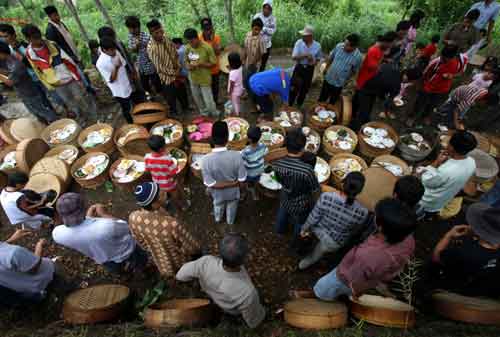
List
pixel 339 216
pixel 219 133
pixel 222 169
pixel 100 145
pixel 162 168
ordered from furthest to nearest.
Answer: pixel 100 145
pixel 162 168
pixel 222 169
pixel 219 133
pixel 339 216

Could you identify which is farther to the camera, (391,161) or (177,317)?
(391,161)

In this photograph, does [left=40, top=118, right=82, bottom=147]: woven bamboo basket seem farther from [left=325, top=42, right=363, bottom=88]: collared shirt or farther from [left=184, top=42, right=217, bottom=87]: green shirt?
[left=325, top=42, right=363, bottom=88]: collared shirt

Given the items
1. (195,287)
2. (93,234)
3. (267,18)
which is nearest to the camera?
(93,234)

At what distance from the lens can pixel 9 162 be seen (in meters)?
5.56

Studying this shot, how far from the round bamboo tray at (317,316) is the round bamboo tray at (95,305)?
6.51ft

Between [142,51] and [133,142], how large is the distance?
2370 millimetres

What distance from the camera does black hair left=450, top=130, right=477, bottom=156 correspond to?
3.31m

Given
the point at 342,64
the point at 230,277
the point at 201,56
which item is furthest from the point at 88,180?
the point at 342,64

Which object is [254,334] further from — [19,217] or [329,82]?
[329,82]

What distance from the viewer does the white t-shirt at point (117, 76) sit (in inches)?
209

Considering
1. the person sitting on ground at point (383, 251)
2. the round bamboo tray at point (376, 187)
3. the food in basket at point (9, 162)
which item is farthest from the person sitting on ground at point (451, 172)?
the food in basket at point (9, 162)

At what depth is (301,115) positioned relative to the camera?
21.5ft

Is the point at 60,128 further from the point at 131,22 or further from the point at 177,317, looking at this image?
the point at 177,317

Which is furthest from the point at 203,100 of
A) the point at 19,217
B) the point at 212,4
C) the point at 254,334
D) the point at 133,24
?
the point at 212,4
